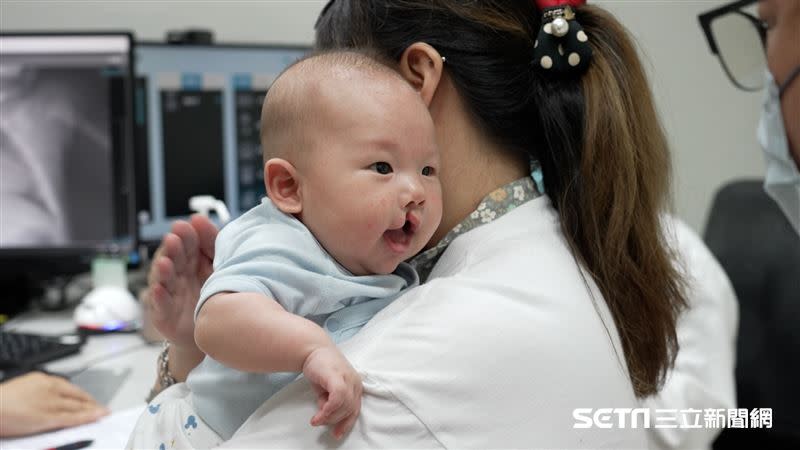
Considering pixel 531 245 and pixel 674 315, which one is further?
pixel 674 315

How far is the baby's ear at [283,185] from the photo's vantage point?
0.89m

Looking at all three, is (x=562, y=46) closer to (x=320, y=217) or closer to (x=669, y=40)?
Answer: (x=320, y=217)

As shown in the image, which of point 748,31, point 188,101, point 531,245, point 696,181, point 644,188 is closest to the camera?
point 531,245

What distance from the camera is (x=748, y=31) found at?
1.70 m

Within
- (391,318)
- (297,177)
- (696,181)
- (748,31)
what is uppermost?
(748,31)

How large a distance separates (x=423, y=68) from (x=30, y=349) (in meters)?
1.17

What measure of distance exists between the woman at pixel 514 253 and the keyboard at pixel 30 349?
67 centimetres

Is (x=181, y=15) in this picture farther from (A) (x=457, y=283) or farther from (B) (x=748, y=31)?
(A) (x=457, y=283)

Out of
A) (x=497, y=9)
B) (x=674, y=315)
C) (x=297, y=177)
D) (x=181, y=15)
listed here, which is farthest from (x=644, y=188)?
(x=181, y=15)

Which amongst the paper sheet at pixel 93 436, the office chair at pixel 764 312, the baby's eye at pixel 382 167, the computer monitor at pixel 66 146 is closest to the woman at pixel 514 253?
the baby's eye at pixel 382 167

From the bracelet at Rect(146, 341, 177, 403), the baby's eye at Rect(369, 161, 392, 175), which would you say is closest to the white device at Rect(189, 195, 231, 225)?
the bracelet at Rect(146, 341, 177, 403)

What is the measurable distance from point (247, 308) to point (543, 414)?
1.05ft

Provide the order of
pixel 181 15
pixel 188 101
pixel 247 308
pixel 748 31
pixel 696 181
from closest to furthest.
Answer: pixel 247 308
pixel 748 31
pixel 188 101
pixel 181 15
pixel 696 181

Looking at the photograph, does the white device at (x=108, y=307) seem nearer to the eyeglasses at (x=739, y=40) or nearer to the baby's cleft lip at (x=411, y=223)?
the baby's cleft lip at (x=411, y=223)
